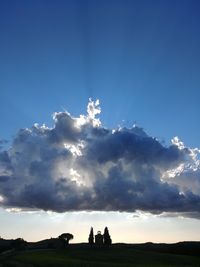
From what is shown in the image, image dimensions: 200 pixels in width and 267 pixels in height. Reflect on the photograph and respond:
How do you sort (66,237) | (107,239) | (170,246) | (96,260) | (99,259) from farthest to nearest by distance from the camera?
(66,237) < (170,246) < (107,239) < (99,259) < (96,260)

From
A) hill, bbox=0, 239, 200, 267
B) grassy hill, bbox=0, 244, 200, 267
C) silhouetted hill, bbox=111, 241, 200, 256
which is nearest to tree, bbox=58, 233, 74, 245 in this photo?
silhouetted hill, bbox=111, 241, 200, 256

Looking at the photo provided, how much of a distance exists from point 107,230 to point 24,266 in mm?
77366

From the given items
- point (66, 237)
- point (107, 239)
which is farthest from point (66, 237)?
point (107, 239)

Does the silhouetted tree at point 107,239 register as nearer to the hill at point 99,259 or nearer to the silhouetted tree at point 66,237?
the hill at point 99,259

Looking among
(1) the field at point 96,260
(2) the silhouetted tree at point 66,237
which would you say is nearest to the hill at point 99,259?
(1) the field at point 96,260

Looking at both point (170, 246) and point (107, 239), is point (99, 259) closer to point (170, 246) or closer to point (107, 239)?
point (107, 239)

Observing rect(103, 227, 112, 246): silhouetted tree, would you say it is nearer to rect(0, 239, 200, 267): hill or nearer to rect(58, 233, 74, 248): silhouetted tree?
rect(0, 239, 200, 267): hill

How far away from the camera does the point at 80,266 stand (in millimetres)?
72562

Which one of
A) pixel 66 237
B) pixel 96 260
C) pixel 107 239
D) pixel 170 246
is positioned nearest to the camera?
pixel 96 260

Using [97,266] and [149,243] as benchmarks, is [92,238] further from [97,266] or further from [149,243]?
[97,266]

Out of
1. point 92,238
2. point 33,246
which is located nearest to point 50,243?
point 33,246

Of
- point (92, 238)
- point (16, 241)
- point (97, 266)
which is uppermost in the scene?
point (16, 241)

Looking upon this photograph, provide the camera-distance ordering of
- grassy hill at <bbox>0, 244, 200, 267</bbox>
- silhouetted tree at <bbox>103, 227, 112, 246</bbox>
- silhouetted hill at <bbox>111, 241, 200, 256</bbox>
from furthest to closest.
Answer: silhouetted hill at <bbox>111, 241, 200, 256</bbox>, silhouetted tree at <bbox>103, 227, 112, 246</bbox>, grassy hill at <bbox>0, 244, 200, 267</bbox>

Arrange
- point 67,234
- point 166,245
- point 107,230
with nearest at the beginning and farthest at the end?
1. point 107,230
2. point 166,245
3. point 67,234
